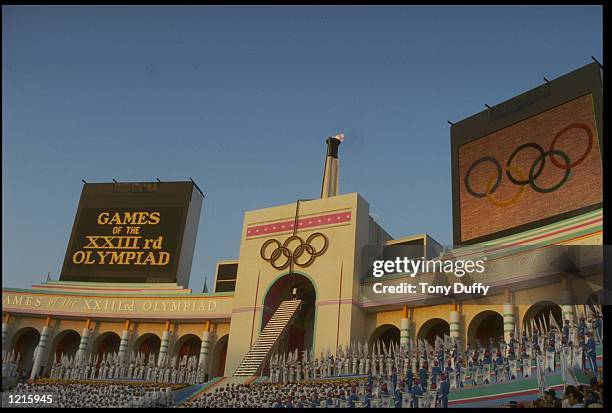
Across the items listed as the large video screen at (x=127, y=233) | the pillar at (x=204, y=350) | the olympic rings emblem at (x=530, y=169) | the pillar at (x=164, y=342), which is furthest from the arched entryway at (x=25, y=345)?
the olympic rings emblem at (x=530, y=169)

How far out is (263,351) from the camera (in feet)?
114

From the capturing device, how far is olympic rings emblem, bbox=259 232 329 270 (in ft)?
125

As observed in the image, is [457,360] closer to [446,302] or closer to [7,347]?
[446,302]

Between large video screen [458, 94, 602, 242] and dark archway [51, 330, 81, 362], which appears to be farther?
dark archway [51, 330, 81, 362]

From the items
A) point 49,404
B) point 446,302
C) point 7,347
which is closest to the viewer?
point 49,404

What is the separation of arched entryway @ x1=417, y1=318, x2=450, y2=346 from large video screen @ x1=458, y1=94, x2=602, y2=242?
214 inches

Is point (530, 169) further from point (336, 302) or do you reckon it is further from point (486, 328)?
point (336, 302)


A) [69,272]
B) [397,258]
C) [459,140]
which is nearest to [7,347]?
[69,272]

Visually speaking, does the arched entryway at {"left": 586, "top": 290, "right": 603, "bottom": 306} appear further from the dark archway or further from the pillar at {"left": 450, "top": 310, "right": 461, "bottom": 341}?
the dark archway

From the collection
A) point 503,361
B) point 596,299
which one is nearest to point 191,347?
point 503,361

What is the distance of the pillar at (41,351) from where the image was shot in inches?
1650

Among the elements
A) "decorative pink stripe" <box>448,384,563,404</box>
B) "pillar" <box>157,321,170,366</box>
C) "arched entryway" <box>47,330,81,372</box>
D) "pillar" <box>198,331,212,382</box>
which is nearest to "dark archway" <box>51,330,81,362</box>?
"arched entryway" <box>47,330,81,372</box>

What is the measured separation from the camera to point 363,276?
1454 inches

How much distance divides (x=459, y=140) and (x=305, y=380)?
19.1m
